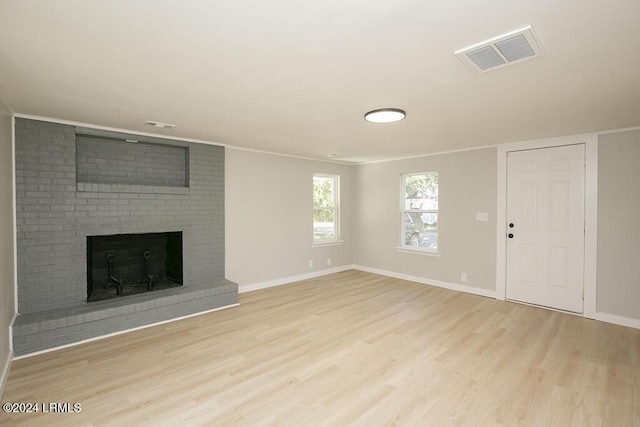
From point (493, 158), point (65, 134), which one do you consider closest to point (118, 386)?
point (65, 134)

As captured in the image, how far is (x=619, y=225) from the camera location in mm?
3641

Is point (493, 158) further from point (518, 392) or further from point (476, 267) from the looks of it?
point (518, 392)

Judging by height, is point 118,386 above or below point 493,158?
below

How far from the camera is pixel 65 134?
334 cm

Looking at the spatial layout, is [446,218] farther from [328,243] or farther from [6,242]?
[6,242]

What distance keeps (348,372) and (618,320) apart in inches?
137

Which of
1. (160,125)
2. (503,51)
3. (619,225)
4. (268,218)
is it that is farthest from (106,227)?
(619,225)

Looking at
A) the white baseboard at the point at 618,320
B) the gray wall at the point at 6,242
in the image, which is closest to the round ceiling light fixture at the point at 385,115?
the gray wall at the point at 6,242

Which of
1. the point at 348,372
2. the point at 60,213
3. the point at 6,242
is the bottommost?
the point at 348,372

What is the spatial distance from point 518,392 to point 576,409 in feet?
1.11

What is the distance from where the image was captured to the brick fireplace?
10.3 feet

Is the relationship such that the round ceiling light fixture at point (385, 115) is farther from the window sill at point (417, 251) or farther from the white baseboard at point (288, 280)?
the white baseboard at point (288, 280)

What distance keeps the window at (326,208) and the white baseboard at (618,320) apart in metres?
4.16

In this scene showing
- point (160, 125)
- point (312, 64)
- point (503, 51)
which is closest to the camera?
point (503, 51)
